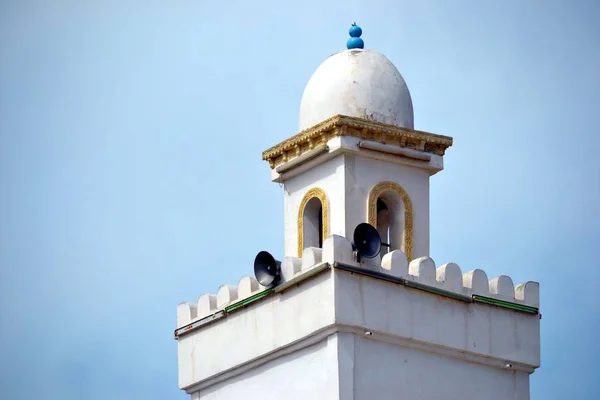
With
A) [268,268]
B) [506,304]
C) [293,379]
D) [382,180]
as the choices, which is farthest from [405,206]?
[293,379]

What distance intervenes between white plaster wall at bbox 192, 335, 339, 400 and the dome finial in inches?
215

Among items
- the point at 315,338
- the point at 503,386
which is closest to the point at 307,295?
the point at 315,338

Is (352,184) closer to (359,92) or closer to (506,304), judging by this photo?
(359,92)

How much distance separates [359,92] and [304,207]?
2.08 meters

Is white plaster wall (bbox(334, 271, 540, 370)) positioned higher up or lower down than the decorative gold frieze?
lower down

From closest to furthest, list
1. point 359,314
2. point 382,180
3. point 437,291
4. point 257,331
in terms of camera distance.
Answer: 1. point 359,314
2. point 437,291
3. point 257,331
4. point 382,180

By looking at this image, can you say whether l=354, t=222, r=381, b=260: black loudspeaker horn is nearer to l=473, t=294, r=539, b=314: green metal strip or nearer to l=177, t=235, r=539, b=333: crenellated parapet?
l=177, t=235, r=539, b=333: crenellated parapet

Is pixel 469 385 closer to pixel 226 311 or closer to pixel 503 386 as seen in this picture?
pixel 503 386

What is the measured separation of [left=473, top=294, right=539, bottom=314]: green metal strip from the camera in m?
40.2

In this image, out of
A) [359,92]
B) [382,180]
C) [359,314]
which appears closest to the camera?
[359,314]

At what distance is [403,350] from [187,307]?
4.16 metres

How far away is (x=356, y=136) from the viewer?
4034cm

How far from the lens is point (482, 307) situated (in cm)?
4025

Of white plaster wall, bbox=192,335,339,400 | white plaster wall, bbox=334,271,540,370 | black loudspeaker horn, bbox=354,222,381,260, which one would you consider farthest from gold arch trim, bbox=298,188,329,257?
white plaster wall, bbox=192,335,339,400
